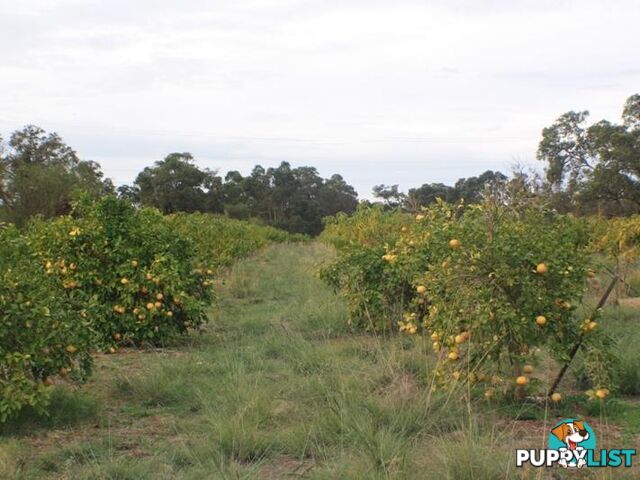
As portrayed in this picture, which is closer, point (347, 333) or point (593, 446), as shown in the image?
point (593, 446)

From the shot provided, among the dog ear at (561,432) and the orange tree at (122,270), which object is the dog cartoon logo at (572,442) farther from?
the orange tree at (122,270)

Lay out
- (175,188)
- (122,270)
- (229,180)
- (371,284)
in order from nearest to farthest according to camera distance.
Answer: (122,270), (371,284), (175,188), (229,180)

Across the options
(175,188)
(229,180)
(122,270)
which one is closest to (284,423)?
(122,270)

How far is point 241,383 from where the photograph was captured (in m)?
6.02

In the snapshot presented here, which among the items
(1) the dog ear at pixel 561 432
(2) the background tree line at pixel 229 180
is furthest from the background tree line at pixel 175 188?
(1) the dog ear at pixel 561 432

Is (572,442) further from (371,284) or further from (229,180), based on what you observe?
(229,180)

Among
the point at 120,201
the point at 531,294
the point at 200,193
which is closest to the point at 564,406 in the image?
the point at 531,294

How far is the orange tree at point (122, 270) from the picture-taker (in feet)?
28.0

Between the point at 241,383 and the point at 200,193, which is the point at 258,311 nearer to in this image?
the point at 241,383

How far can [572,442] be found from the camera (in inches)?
167

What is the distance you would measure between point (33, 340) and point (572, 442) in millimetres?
3545

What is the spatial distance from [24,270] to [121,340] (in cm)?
285

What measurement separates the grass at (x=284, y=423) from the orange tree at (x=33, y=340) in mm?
309

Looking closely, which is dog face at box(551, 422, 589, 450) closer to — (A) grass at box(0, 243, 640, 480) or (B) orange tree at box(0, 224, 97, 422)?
(A) grass at box(0, 243, 640, 480)
